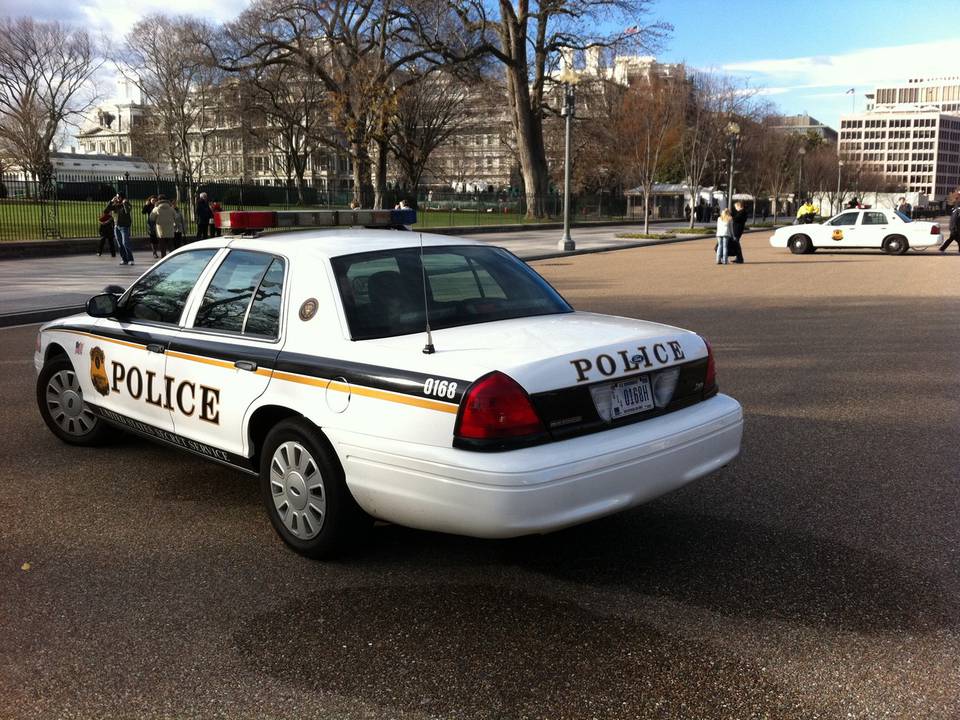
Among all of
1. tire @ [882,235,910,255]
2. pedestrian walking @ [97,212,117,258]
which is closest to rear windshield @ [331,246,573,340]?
pedestrian walking @ [97,212,117,258]

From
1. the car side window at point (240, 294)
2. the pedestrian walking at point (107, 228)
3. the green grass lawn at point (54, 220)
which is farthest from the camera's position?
the green grass lawn at point (54, 220)

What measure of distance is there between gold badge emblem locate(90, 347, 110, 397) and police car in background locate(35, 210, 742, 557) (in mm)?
20

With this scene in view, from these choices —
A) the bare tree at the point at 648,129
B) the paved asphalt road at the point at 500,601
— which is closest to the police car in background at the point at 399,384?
the paved asphalt road at the point at 500,601

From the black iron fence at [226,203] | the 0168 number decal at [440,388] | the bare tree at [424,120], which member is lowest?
the 0168 number decal at [440,388]

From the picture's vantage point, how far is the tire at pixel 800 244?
97.3ft

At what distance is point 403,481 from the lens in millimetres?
3715

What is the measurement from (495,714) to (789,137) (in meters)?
82.6

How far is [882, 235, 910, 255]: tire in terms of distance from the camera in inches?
1148

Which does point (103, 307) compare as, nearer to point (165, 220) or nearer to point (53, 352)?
point (53, 352)

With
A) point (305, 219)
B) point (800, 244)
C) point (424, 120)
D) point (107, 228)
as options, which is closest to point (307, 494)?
point (305, 219)

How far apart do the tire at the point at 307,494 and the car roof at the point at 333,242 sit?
93 centimetres

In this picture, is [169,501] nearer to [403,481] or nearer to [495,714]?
[403,481]

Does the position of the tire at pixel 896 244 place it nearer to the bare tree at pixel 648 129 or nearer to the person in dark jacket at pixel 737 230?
the person in dark jacket at pixel 737 230

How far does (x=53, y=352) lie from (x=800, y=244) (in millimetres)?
27536
